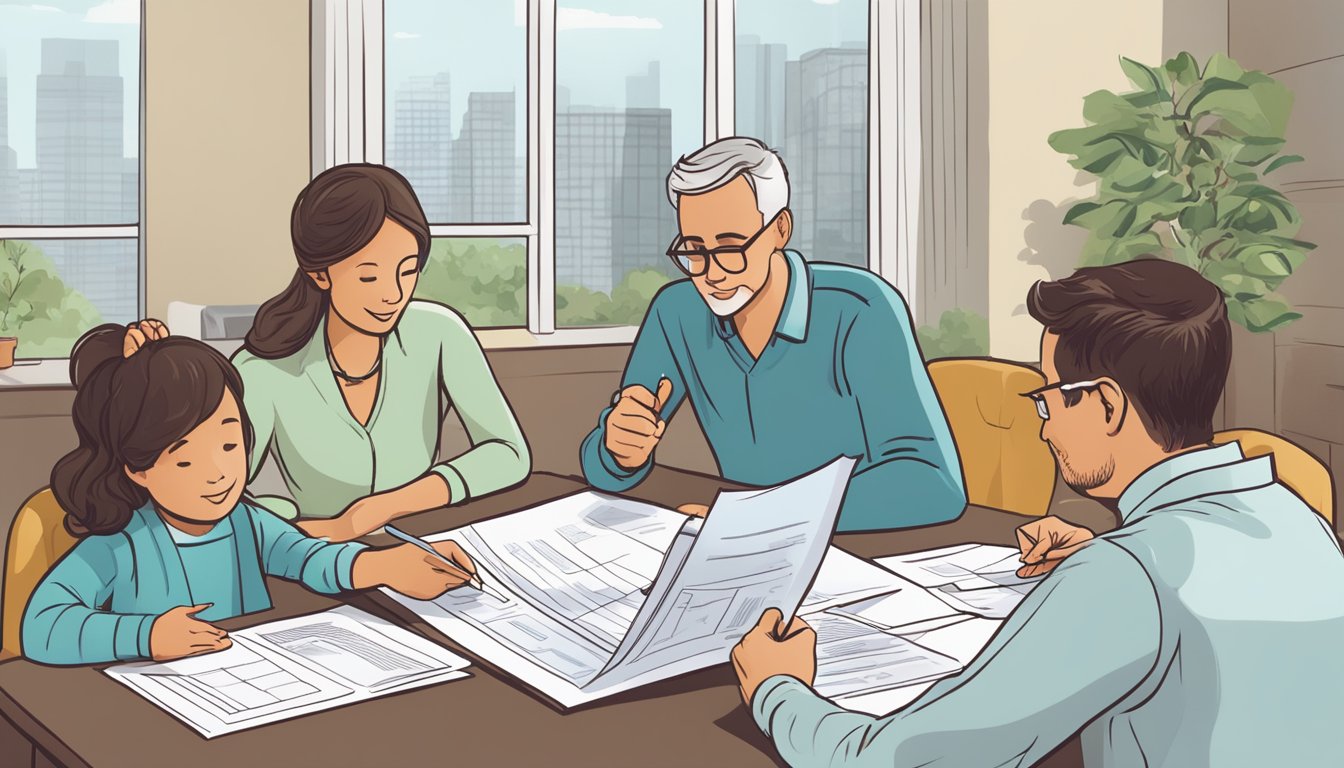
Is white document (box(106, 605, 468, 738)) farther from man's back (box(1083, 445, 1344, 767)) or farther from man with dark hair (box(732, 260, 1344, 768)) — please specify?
man's back (box(1083, 445, 1344, 767))

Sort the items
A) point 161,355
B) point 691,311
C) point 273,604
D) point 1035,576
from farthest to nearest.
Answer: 1. point 691,311
2. point 1035,576
3. point 273,604
4. point 161,355

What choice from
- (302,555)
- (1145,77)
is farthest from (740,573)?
(1145,77)

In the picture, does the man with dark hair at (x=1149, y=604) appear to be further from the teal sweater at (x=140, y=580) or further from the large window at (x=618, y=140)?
the large window at (x=618, y=140)

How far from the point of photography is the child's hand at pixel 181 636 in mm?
1416

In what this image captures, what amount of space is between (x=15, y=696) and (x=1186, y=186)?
172 inches

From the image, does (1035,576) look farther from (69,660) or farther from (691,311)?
(69,660)

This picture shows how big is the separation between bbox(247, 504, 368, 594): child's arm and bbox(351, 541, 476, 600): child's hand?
0.02 metres

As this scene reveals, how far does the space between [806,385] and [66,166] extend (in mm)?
2434

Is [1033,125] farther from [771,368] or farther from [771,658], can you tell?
[771,658]

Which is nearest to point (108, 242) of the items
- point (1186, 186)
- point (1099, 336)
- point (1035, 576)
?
point (1035, 576)

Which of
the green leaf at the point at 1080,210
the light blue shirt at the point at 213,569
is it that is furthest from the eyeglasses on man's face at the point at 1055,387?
→ the green leaf at the point at 1080,210

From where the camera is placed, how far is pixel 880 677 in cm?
136

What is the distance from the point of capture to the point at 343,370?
2404 millimetres

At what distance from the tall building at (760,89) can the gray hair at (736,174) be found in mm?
2232
